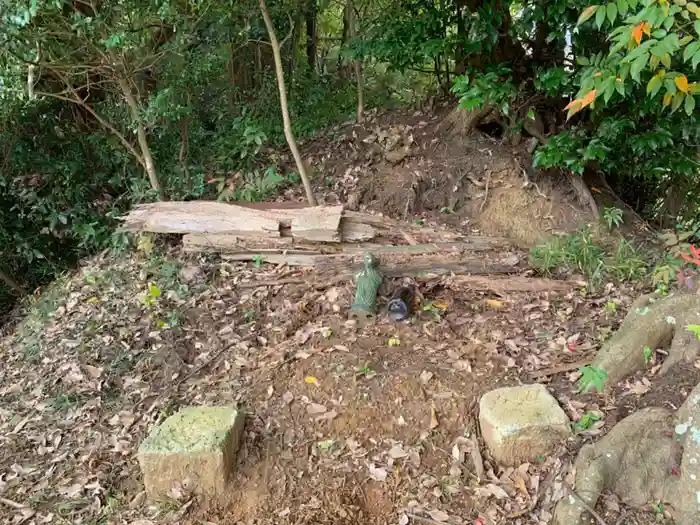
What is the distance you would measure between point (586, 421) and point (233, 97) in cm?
598

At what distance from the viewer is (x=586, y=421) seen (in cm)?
337

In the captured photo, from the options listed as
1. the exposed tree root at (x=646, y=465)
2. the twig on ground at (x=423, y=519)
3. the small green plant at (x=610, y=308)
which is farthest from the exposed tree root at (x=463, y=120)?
the twig on ground at (x=423, y=519)

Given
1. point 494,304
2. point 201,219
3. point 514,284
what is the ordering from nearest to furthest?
point 494,304 → point 514,284 → point 201,219

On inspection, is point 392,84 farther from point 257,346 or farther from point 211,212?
point 257,346

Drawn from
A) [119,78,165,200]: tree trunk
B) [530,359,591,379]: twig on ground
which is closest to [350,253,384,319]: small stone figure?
[530,359,591,379]: twig on ground

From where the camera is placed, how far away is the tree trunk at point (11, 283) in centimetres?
744

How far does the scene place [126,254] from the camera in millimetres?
6098

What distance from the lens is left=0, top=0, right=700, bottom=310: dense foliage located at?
4.79 metres

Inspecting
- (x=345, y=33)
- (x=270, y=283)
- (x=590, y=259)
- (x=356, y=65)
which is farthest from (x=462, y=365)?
(x=345, y=33)

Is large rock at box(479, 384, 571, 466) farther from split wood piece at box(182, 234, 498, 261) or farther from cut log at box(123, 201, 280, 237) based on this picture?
cut log at box(123, 201, 280, 237)

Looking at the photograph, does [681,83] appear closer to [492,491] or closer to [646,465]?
[646,465]

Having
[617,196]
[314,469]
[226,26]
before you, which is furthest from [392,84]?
[314,469]

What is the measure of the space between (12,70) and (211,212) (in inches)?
98.9

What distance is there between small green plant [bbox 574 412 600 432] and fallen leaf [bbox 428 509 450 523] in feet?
3.09
